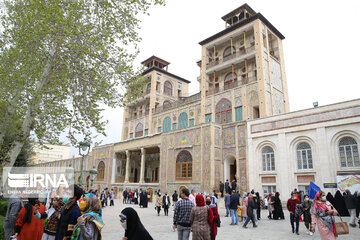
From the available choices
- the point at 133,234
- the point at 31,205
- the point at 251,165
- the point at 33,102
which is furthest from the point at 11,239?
the point at 251,165

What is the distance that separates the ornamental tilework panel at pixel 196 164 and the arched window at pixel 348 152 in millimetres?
10639

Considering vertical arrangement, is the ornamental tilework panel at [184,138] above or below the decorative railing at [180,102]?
below

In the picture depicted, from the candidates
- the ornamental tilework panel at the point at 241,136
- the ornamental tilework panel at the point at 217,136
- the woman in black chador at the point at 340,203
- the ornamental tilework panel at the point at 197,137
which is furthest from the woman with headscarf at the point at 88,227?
the ornamental tilework panel at the point at 197,137

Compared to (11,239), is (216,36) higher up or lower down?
higher up

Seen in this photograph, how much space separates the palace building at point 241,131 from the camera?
17.5 m

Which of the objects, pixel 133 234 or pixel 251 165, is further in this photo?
pixel 251 165

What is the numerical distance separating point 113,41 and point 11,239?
8177 mm

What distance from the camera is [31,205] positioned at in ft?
16.5

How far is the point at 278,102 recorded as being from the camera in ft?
80.0

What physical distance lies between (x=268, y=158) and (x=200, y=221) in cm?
1658

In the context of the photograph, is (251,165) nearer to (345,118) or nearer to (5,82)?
(345,118)

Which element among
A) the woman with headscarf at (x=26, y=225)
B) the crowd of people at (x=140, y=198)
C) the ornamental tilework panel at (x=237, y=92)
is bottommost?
the crowd of people at (x=140, y=198)

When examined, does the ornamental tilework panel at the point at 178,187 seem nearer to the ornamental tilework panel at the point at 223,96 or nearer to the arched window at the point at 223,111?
the arched window at the point at 223,111

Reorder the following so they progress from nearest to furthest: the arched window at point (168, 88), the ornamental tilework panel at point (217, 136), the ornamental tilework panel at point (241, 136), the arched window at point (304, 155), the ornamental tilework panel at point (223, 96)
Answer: the arched window at point (304, 155)
the ornamental tilework panel at point (241, 136)
the ornamental tilework panel at point (217, 136)
the ornamental tilework panel at point (223, 96)
the arched window at point (168, 88)
